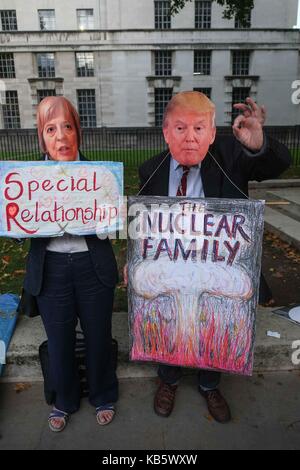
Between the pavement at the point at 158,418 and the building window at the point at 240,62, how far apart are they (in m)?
35.0

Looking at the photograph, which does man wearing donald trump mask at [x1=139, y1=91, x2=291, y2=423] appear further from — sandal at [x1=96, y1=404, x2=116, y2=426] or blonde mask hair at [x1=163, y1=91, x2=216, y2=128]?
sandal at [x1=96, y1=404, x2=116, y2=426]

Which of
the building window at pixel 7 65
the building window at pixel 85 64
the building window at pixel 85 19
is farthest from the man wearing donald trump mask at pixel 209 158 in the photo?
the building window at pixel 7 65

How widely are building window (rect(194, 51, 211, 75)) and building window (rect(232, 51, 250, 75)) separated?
91.4 inches

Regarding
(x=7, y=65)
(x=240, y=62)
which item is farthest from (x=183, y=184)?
(x=7, y=65)

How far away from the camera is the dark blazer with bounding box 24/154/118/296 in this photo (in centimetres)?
239

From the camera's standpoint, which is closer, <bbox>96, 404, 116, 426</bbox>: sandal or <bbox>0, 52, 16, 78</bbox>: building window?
<bbox>96, 404, 116, 426</bbox>: sandal

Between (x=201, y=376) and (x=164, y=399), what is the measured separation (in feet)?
1.06

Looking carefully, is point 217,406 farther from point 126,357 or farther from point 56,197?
point 56,197

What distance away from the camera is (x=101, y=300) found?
8.24 feet

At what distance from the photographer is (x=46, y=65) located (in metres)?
33.8

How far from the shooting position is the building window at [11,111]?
34.0 meters

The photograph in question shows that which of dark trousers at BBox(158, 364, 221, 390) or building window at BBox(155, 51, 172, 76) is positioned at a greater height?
building window at BBox(155, 51, 172, 76)

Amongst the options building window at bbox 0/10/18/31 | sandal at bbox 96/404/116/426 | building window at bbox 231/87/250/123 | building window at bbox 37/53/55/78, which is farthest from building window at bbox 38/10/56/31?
sandal at bbox 96/404/116/426
